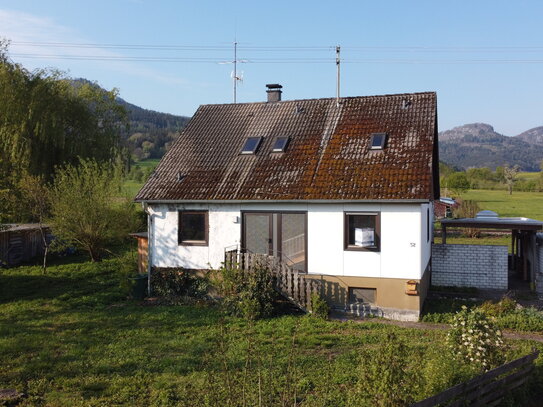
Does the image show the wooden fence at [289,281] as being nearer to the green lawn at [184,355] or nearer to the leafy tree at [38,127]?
the green lawn at [184,355]

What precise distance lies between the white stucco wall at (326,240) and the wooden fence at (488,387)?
228 inches

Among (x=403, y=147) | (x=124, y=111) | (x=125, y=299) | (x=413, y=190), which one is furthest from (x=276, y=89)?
(x=124, y=111)

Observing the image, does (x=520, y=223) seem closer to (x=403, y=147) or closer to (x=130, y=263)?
(x=403, y=147)

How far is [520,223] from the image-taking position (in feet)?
58.5

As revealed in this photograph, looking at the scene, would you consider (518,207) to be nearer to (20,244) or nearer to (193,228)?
(193,228)

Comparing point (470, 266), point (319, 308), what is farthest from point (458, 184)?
point (319, 308)

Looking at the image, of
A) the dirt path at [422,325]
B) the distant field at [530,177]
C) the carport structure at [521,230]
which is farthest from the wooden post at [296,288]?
the distant field at [530,177]

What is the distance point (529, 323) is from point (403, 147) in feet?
20.8

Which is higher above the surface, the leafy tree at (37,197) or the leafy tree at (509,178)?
the leafy tree at (509,178)

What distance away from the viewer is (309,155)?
Result: 1681 cm

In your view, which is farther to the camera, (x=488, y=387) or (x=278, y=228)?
(x=278, y=228)

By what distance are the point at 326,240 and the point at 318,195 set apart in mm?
1440

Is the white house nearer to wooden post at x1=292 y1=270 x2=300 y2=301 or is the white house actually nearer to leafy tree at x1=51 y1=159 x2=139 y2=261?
wooden post at x1=292 y1=270 x2=300 y2=301

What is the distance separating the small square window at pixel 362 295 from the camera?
14828 millimetres
